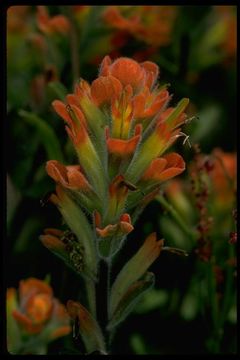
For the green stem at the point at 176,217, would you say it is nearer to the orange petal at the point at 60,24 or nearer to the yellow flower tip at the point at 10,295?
the yellow flower tip at the point at 10,295

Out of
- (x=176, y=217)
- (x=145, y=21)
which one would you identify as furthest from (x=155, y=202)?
(x=145, y=21)

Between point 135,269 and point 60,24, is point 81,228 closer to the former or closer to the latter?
point 135,269

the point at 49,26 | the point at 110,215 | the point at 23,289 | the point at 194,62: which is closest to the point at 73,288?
the point at 23,289

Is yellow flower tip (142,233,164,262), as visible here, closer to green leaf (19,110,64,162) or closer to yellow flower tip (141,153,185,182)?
yellow flower tip (141,153,185,182)

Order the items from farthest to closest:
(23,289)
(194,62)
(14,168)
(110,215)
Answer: (194,62) → (14,168) → (23,289) → (110,215)

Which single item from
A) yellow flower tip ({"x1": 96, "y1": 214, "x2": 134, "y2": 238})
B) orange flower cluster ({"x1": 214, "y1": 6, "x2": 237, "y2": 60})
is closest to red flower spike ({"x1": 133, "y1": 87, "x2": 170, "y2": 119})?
yellow flower tip ({"x1": 96, "y1": 214, "x2": 134, "y2": 238})

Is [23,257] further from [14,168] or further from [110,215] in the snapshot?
[110,215]
